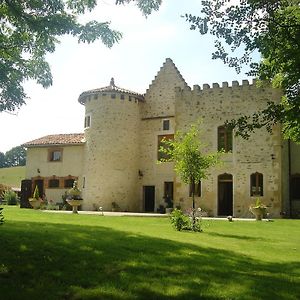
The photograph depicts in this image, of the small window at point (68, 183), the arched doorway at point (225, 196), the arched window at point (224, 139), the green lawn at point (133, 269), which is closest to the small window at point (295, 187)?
the arched doorway at point (225, 196)

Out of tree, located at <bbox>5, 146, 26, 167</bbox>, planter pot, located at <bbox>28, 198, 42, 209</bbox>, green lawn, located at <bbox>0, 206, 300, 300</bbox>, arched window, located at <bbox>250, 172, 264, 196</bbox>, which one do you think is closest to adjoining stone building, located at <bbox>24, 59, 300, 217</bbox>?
arched window, located at <bbox>250, 172, 264, 196</bbox>

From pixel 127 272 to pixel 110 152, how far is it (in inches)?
975

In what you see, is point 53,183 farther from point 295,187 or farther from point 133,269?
point 133,269

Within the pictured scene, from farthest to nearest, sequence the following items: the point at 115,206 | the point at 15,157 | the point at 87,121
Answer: the point at 15,157
the point at 87,121
the point at 115,206

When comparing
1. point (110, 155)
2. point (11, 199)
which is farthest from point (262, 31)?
point (11, 199)

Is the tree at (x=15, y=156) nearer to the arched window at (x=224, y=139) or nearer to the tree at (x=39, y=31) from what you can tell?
the arched window at (x=224, y=139)

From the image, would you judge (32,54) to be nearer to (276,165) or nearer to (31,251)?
(31,251)

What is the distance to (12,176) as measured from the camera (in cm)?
6725

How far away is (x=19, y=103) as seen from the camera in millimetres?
17734

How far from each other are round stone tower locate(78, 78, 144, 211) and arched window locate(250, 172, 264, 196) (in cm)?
912

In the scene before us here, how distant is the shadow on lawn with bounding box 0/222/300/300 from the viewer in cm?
644

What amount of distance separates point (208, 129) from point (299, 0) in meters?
19.2

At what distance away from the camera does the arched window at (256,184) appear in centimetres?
2784

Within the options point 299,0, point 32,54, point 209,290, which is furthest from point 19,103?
Result: point 209,290
